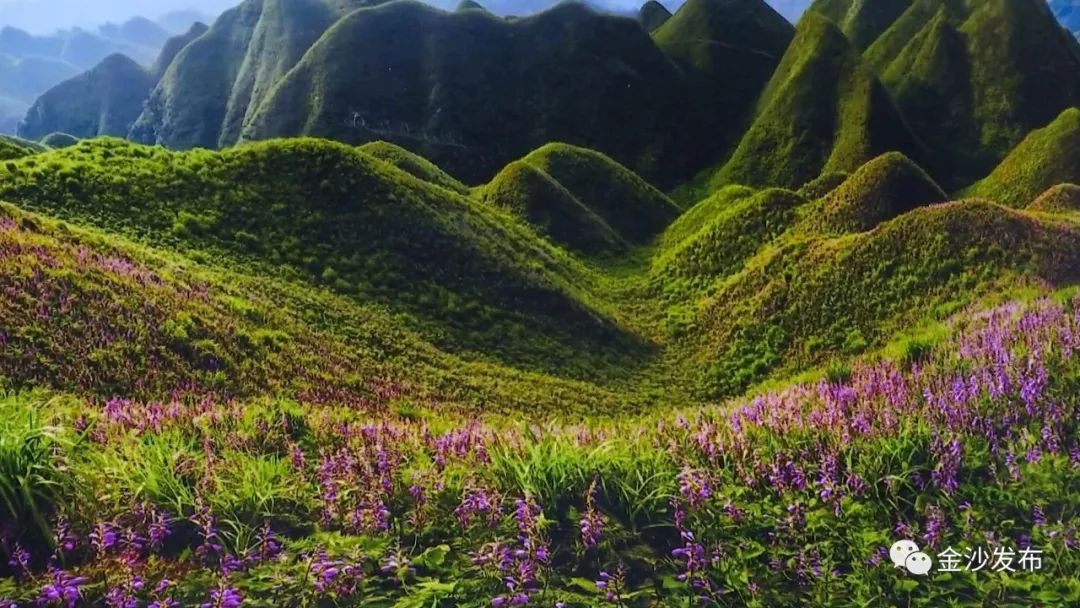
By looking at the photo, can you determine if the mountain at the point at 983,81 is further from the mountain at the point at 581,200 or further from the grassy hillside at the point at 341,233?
the grassy hillside at the point at 341,233

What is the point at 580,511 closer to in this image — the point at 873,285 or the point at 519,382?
the point at 519,382

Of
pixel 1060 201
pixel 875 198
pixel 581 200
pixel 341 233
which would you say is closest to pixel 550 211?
pixel 581 200

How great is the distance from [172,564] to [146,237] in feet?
88.7

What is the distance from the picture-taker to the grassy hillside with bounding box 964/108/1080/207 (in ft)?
254

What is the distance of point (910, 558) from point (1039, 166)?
92442mm

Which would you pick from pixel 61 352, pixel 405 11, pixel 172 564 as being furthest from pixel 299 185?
pixel 405 11

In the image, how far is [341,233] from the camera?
3312 centimetres

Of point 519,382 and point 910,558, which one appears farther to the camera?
point 519,382

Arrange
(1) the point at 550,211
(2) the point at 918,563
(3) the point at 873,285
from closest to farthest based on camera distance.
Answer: (2) the point at 918,563, (3) the point at 873,285, (1) the point at 550,211

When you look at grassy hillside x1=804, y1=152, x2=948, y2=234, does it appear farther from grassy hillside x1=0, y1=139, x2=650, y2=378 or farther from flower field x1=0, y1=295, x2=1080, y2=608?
flower field x1=0, y1=295, x2=1080, y2=608

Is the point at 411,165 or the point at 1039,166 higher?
the point at 1039,166

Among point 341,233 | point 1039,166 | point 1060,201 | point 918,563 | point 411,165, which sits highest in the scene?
point 1039,166

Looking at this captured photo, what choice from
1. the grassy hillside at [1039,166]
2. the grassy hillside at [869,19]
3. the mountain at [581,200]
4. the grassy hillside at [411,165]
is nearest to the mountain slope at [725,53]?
the grassy hillside at [869,19]

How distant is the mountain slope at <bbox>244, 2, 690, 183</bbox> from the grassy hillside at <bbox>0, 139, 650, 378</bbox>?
299 feet
